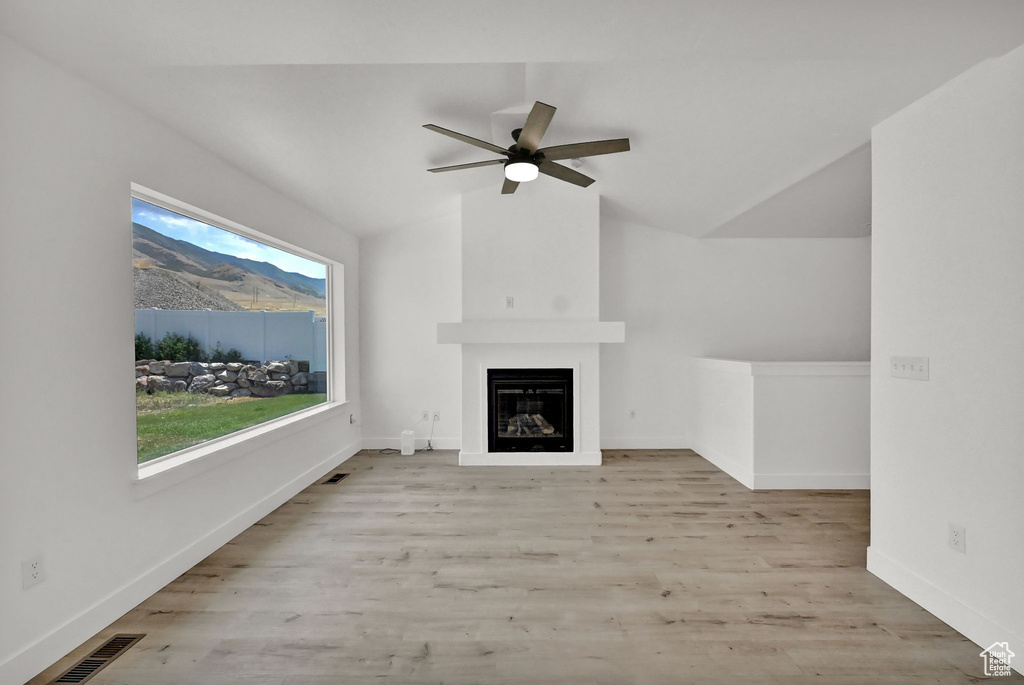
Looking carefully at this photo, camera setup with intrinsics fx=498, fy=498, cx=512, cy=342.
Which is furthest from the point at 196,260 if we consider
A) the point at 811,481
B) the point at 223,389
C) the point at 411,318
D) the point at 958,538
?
the point at 811,481

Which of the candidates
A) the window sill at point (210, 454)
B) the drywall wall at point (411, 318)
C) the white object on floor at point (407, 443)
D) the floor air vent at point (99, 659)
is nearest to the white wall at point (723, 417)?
the drywall wall at point (411, 318)

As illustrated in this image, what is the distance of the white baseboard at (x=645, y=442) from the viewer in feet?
17.8

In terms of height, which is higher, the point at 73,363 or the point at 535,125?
the point at 535,125

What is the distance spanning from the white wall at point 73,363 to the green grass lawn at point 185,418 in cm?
21

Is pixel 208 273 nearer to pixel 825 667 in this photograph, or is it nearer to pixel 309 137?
pixel 309 137

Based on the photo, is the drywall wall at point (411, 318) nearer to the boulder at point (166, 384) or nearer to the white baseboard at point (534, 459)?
the white baseboard at point (534, 459)

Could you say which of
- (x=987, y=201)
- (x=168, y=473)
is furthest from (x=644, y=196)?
(x=168, y=473)

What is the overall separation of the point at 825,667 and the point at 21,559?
2.91 m

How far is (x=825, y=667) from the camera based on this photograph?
1.83 metres

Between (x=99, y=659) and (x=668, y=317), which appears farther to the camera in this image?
(x=668, y=317)

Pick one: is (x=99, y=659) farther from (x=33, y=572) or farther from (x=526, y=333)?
(x=526, y=333)

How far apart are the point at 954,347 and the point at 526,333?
3.08 m

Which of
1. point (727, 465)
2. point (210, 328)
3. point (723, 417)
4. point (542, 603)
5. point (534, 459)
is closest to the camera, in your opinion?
point (542, 603)

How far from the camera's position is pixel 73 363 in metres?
1.98
